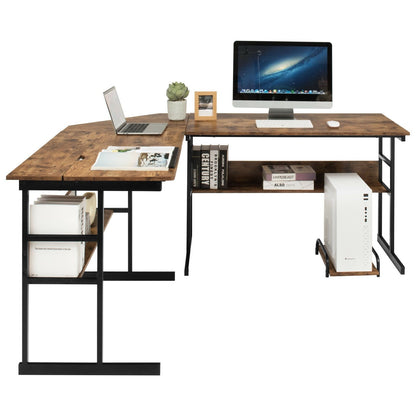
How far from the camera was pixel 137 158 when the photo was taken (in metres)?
5.37

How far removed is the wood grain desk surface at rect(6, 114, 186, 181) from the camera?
195 inches

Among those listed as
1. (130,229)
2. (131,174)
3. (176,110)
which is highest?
(176,110)

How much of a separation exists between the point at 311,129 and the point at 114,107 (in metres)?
1.42

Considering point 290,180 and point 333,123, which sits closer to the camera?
point 333,123

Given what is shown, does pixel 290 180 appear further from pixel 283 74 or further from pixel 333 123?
pixel 283 74

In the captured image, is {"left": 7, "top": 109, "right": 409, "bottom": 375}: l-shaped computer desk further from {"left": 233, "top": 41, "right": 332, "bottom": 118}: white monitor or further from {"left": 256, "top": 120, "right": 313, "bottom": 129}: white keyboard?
{"left": 233, "top": 41, "right": 332, "bottom": 118}: white monitor

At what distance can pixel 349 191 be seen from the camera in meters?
6.32

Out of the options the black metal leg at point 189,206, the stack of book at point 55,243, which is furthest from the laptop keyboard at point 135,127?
the stack of book at point 55,243

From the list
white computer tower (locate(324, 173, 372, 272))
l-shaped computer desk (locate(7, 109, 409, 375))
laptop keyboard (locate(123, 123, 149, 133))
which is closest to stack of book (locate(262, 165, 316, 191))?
l-shaped computer desk (locate(7, 109, 409, 375))

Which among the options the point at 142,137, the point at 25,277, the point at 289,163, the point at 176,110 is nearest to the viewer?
the point at 25,277

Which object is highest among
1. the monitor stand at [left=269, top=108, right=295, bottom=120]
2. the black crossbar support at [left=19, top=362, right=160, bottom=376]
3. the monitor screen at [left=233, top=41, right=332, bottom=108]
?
the monitor screen at [left=233, top=41, right=332, bottom=108]

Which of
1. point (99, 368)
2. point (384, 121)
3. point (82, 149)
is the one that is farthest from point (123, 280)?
point (384, 121)

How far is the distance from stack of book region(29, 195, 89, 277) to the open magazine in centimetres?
30

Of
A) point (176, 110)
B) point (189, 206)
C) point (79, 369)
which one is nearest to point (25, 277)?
point (79, 369)
